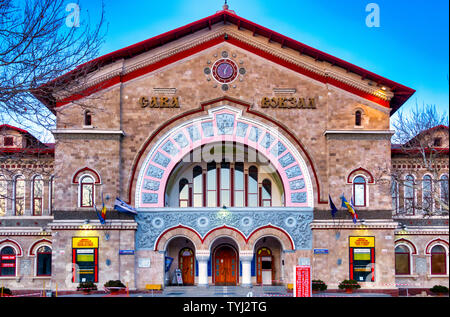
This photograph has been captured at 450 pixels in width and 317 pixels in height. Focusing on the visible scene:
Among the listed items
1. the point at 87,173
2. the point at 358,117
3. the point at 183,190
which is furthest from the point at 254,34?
the point at 87,173

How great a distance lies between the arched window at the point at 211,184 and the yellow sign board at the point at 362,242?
908 cm

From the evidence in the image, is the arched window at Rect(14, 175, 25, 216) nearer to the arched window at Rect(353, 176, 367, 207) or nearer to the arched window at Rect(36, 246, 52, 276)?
the arched window at Rect(36, 246, 52, 276)

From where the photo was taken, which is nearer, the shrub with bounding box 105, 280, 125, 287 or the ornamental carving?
the shrub with bounding box 105, 280, 125, 287

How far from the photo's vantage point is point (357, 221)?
32.1 metres

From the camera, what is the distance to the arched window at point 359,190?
3269 cm

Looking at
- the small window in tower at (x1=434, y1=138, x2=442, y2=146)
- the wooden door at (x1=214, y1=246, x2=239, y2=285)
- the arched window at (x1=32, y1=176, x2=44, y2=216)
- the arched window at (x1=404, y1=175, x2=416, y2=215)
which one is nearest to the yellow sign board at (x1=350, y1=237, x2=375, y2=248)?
the arched window at (x1=404, y1=175, x2=416, y2=215)

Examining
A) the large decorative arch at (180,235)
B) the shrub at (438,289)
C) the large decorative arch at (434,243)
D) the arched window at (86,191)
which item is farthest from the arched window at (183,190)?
the shrub at (438,289)

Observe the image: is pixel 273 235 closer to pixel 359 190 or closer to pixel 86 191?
pixel 359 190

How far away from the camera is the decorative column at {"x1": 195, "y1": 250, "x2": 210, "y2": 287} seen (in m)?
32.3

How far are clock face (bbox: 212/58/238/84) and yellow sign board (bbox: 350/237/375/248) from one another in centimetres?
1212

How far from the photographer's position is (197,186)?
35969 mm

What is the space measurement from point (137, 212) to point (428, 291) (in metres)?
19.0
